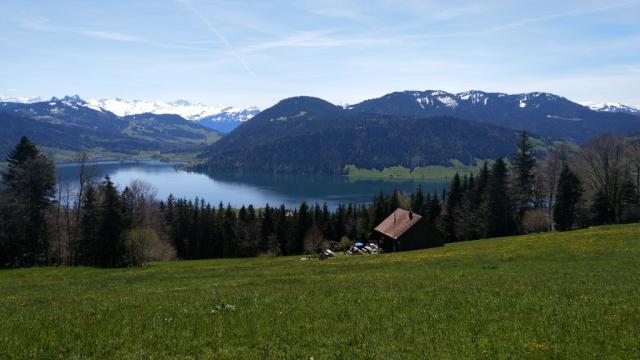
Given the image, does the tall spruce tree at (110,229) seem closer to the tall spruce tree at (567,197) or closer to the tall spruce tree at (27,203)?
the tall spruce tree at (27,203)

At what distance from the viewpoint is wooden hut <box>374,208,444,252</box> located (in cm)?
7200

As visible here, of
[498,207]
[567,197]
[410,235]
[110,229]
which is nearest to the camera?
[110,229]

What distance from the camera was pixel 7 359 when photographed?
1139 cm

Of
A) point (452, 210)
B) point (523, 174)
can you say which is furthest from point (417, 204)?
point (523, 174)

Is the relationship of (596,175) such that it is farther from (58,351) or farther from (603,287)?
(58,351)

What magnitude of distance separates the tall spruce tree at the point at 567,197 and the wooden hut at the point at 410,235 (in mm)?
33675

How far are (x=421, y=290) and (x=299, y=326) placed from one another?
7196 mm

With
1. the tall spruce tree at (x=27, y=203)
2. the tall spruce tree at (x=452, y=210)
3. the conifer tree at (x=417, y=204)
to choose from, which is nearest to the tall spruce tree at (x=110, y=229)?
the tall spruce tree at (x=27, y=203)

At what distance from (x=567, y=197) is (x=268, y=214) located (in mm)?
69275

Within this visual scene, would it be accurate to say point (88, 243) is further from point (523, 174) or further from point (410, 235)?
point (523, 174)

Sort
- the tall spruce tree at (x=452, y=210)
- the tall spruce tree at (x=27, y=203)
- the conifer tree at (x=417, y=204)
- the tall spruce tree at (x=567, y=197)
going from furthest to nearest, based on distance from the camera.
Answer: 1. the conifer tree at (x=417, y=204)
2. the tall spruce tree at (x=452, y=210)
3. the tall spruce tree at (x=567, y=197)
4. the tall spruce tree at (x=27, y=203)

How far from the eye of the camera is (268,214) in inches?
4700

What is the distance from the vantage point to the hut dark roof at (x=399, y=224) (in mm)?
72312

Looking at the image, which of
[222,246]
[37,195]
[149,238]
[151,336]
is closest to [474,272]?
[151,336]
